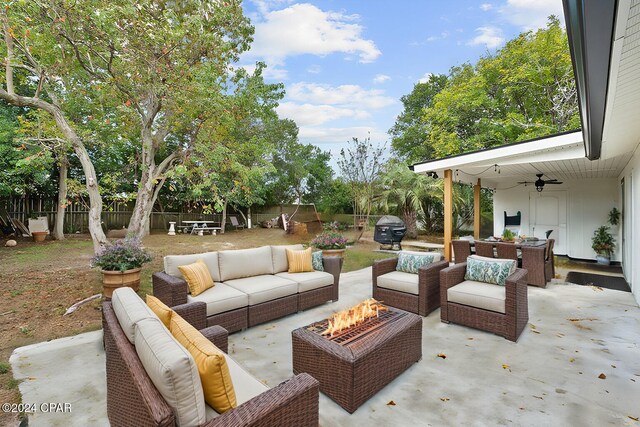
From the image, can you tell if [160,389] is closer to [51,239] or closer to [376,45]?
[376,45]

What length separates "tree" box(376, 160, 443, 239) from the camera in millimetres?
11492

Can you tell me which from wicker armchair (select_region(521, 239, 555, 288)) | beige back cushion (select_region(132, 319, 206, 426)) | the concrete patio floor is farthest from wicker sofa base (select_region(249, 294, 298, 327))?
wicker armchair (select_region(521, 239, 555, 288))

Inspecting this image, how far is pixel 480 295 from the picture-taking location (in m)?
3.41

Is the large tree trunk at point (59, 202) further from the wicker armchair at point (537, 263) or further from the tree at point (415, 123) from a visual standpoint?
the tree at point (415, 123)

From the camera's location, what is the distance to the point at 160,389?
46.9 inches

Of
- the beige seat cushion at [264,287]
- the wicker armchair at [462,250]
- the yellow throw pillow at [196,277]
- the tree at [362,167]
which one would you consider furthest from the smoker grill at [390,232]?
the yellow throw pillow at [196,277]

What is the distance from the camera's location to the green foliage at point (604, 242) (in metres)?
7.55

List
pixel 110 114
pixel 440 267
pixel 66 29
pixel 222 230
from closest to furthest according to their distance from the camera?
pixel 440 267 → pixel 66 29 → pixel 110 114 → pixel 222 230

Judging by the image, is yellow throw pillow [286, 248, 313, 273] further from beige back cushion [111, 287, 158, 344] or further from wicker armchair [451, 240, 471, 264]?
wicker armchair [451, 240, 471, 264]

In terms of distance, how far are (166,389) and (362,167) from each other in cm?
968

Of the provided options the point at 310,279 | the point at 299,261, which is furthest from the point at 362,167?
the point at 310,279

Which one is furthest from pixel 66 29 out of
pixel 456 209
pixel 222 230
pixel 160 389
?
pixel 456 209

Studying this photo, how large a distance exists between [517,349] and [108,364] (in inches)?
137

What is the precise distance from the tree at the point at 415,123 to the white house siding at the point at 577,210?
7394 mm
